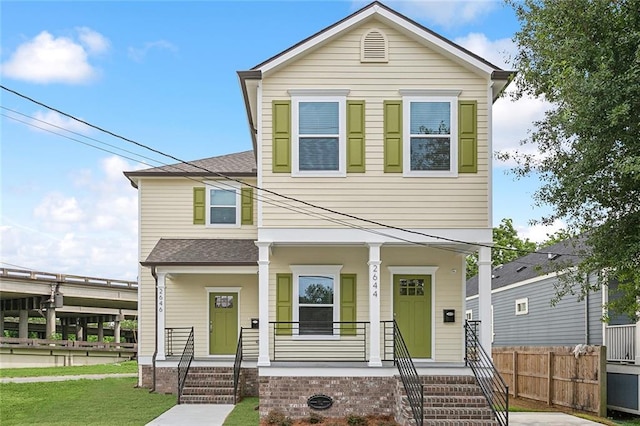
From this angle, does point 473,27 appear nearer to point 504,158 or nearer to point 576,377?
point 504,158

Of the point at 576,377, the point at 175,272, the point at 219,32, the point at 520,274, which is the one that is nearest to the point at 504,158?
the point at 576,377

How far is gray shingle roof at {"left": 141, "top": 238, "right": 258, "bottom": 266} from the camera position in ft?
65.7

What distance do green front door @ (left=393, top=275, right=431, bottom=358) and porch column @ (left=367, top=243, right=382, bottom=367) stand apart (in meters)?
1.47

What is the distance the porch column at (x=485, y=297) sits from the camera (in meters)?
15.2

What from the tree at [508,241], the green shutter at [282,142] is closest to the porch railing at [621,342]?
the green shutter at [282,142]

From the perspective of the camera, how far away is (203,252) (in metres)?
20.9

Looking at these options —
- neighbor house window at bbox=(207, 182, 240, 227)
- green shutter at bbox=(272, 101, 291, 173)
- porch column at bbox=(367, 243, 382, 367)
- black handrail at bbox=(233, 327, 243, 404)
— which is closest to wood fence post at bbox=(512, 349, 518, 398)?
black handrail at bbox=(233, 327, 243, 404)

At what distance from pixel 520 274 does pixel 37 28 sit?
17.7 meters

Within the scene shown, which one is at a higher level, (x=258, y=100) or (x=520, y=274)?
(x=258, y=100)

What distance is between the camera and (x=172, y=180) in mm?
22203

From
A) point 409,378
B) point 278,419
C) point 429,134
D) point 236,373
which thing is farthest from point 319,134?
point 236,373

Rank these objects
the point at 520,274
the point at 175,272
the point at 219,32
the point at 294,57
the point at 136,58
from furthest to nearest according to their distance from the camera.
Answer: the point at 520,274, the point at 136,58, the point at 175,272, the point at 219,32, the point at 294,57

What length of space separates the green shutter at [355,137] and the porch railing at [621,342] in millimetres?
7911

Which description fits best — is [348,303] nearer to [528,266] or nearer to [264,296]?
[264,296]
